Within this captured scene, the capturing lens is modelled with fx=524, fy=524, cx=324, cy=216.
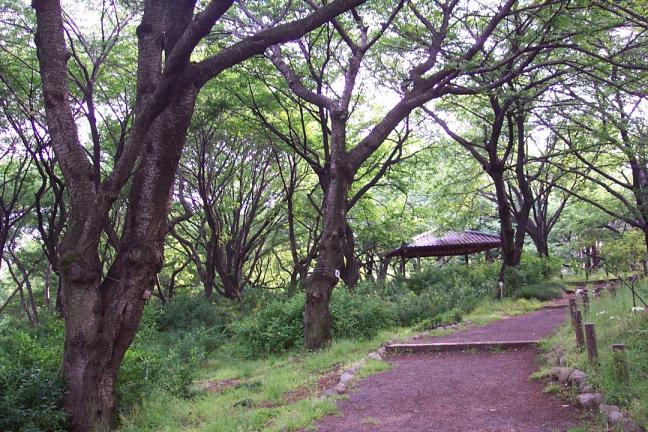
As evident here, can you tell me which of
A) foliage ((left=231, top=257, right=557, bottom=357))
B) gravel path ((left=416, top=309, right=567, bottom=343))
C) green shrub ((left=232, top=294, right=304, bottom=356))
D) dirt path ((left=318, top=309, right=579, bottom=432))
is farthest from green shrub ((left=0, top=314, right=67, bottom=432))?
gravel path ((left=416, top=309, right=567, bottom=343))

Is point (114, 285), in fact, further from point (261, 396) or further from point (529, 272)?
point (529, 272)

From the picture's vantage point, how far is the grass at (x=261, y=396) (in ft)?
17.9

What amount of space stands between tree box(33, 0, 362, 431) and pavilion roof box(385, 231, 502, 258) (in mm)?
18002

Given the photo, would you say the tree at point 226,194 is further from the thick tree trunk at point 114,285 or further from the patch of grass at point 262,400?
the thick tree trunk at point 114,285

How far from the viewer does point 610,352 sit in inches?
220

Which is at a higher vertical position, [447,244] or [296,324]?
[447,244]

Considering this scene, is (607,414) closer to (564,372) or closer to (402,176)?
(564,372)

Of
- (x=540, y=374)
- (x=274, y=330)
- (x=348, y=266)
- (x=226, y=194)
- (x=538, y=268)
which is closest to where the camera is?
(x=540, y=374)

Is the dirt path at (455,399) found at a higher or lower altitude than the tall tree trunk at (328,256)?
lower

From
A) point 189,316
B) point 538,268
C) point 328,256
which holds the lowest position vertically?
point 189,316

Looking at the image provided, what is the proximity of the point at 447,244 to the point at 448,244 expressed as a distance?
43 millimetres

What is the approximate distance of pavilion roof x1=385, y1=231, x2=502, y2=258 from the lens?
23.0 meters

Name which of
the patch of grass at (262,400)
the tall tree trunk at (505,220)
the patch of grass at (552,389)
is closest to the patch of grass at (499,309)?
the tall tree trunk at (505,220)

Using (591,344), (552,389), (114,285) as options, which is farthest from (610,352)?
(114,285)
